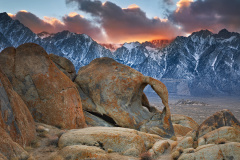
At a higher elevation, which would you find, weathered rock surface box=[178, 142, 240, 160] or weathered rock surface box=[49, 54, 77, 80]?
weathered rock surface box=[49, 54, 77, 80]

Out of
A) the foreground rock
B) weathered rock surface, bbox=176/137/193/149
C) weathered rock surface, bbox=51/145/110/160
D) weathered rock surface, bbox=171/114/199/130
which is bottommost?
weathered rock surface, bbox=171/114/199/130

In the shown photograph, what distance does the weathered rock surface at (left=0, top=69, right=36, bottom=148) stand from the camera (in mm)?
8148

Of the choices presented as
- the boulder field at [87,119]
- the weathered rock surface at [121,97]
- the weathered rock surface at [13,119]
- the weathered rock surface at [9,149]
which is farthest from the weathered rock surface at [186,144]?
the weathered rock surface at [121,97]

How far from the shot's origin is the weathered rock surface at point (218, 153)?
26.2ft

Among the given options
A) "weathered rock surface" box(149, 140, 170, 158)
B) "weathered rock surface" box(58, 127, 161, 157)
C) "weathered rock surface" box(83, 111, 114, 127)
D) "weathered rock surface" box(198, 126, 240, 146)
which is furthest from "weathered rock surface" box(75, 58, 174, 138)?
"weathered rock surface" box(198, 126, 240, 146)

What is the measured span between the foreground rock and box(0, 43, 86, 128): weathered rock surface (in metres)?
2.80

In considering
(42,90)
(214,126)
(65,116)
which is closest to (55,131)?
(65,116)

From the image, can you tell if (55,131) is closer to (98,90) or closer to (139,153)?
(139,153)

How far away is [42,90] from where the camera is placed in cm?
1370

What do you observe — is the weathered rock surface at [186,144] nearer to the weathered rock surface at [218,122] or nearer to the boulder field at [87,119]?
the boulder field at [87,119]

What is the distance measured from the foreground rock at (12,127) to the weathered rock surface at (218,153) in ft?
21.8

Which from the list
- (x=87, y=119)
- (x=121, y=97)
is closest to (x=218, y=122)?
(x=121, y=97)

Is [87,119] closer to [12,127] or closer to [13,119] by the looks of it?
[13,119]

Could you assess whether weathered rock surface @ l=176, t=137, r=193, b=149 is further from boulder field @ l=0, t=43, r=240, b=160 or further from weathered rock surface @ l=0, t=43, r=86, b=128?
weathered rock surface @ l=0, t=43, r=86, b=128
